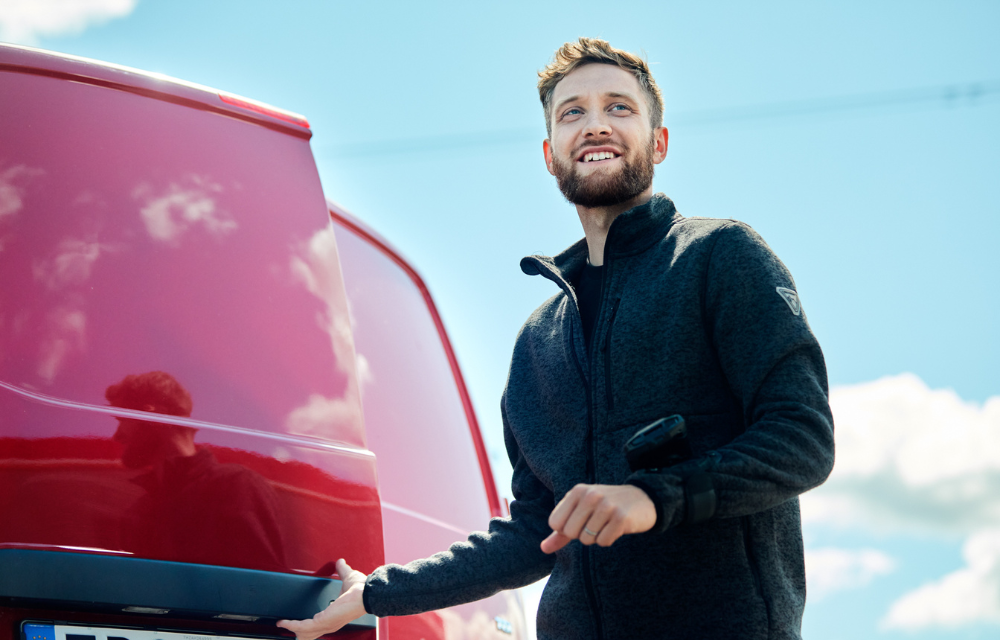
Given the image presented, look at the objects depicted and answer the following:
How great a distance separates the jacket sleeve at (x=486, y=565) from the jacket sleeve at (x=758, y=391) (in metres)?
0.58

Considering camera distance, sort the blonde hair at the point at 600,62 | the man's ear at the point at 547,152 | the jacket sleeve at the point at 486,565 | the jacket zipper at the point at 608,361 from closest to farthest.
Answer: the jacket zipper at the point at 608,361 → the jacket sleeve at the point at 486,565 → the blonde hair at the point at 600,62 → the man's ear at the point at 547,152

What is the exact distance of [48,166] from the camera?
5.75 feet

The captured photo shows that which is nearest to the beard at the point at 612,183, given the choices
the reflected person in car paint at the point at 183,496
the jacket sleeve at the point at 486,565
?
the jacket sleeve at the point at 486,565

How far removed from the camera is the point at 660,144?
92.4 inches

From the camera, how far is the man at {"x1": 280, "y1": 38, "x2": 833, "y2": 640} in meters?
1.57

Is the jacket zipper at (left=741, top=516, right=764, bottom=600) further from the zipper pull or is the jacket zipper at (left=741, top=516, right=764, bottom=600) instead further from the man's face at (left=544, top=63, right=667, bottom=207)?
the man's face at (left=544, top=63, right=667, bottom=207)

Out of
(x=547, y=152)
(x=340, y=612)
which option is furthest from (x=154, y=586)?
(x=547, y=152)

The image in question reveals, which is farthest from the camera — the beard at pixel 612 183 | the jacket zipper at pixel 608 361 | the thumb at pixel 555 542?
the beard at pixel 612 183

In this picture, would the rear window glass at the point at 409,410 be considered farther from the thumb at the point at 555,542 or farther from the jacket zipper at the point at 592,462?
the thumb at the point at 555,542

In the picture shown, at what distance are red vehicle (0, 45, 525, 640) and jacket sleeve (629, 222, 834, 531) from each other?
2.17 feet

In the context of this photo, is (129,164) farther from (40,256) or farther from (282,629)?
(282,629)

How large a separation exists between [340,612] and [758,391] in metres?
0.86

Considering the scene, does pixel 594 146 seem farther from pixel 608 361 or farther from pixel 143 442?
pixel 143 442

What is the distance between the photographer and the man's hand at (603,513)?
1.47 meters
